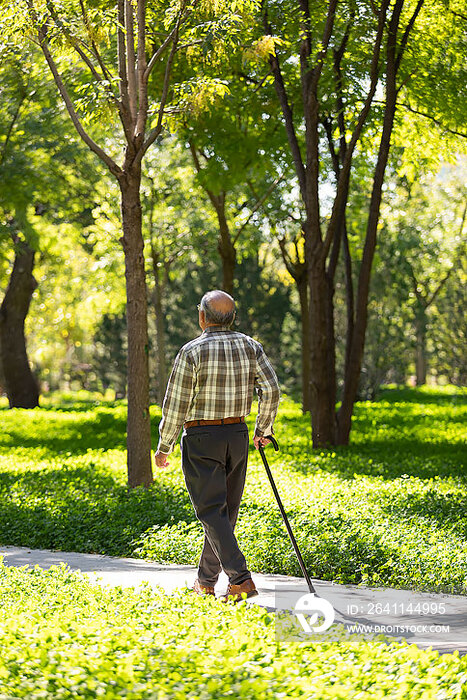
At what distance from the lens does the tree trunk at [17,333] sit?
24.1 meters

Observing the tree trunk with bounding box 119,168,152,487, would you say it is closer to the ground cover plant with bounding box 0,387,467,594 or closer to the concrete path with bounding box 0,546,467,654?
the ground cover plant with bounding box 0,387,467,594

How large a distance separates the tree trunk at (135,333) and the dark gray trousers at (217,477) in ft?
15.6

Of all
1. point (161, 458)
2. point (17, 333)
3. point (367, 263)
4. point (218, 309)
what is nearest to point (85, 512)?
point (161, 458)

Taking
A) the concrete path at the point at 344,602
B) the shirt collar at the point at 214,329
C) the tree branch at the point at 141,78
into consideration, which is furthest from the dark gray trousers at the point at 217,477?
the tree branch at the point at 141,78

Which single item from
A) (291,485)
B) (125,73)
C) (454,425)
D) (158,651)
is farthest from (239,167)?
(158,651)

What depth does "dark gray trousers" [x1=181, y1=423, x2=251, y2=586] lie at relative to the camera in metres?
6.02

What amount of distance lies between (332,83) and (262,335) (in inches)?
654

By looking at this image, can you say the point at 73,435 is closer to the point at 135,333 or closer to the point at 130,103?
the point at 135,333

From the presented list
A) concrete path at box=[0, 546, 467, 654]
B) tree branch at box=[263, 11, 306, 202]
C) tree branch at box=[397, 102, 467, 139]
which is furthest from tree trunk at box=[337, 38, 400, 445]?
concrete path at box=[0, 546, 467, 654]

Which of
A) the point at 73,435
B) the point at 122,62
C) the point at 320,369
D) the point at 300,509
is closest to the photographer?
the point at 300,509

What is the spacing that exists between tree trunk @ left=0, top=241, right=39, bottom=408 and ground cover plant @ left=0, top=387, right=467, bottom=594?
29.0 ft

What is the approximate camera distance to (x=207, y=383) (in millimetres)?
6090

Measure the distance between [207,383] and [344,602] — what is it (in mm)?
1795

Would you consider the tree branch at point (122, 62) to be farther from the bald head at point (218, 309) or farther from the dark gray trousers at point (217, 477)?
the dark gray trousers at point (217, 477)
